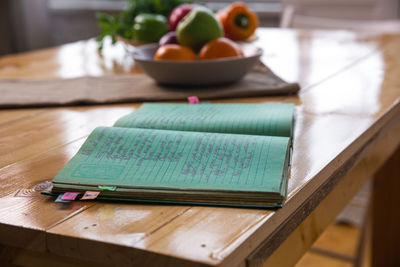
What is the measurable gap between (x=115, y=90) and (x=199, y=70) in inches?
7.0

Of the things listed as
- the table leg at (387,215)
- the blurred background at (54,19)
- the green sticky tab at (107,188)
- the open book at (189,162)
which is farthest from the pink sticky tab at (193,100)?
the blurred background at (54,19)

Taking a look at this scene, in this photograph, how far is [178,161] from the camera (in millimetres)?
597

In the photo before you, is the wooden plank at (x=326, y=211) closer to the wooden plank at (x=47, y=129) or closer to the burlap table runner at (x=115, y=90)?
the burlap table runner at (x=115, y=90)

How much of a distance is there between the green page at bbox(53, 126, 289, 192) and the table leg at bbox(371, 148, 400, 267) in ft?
3.18

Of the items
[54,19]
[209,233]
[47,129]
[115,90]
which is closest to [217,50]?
[115,90]

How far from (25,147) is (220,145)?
0.29m

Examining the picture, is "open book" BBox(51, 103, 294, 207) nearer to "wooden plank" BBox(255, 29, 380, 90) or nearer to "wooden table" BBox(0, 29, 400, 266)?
"wooden table" BBox(0, 29, 400, 266)

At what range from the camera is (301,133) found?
753mm

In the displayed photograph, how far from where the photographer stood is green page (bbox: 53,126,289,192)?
545 millimetres

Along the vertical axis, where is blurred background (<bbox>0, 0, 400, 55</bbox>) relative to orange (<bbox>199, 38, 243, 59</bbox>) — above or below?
below

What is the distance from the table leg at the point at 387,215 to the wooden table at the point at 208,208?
0.35m

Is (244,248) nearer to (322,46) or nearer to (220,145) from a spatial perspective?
(220,145)

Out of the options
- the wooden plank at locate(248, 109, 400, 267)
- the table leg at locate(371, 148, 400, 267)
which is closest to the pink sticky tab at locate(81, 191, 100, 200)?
the wooden plank at locate(248, 109, 400, 267)

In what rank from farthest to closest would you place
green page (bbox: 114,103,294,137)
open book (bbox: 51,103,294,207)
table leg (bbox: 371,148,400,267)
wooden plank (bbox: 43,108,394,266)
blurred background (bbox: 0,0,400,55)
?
1. blurred background (bbox: 0,0,400,55)
2. table leg (bbox: 371,148,400,267)
3. green page (bbox: 114,103,294,137)
4. open book (bbox: 51,103,294,207)
5. wooden plank (bbox: 43,108,394,266)
